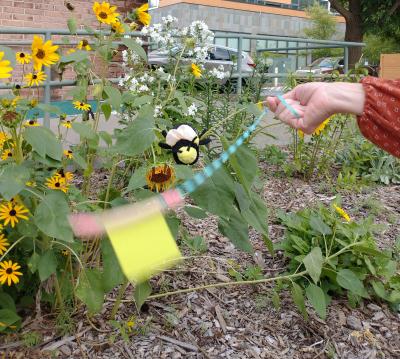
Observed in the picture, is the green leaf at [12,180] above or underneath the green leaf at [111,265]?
above

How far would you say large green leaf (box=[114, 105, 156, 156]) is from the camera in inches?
60.0

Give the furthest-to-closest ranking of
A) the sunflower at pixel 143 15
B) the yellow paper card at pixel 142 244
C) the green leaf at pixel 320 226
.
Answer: the green leaf at pixel 320 226 < the sunflower at pixel 143 15 < the yellow paper card at pixel 142 244

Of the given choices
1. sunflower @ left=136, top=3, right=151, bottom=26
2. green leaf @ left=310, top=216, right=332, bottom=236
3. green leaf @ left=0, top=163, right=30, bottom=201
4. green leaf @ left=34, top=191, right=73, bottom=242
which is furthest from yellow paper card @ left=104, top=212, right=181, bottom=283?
green leaf @ left=310, top=216, right=332, bottom=236

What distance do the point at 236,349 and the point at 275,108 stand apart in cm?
93

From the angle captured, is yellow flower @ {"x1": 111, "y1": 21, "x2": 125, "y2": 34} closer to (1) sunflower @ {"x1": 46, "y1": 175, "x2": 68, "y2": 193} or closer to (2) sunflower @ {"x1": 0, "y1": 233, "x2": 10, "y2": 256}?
(1) sunflower @ {"x1": 46, "y1": 175, "x2": 68, "y2": 193}

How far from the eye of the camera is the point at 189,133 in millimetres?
1439

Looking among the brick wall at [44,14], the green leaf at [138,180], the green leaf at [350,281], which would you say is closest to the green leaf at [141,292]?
the green leaf at [138,180]

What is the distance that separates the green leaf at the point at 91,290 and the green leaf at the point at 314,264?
0.82 metres

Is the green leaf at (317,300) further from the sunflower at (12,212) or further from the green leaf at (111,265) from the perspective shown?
the sunflower at (12,212)

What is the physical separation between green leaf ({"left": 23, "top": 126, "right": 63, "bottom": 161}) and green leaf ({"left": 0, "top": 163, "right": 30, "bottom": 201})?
0.09 meters

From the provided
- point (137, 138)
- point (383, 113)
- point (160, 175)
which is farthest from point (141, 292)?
point (383, 113)

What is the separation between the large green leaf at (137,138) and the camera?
1523mm

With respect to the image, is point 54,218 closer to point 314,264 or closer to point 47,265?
point 47,265

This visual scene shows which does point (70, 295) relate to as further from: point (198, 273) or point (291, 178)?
point (291, 178)
